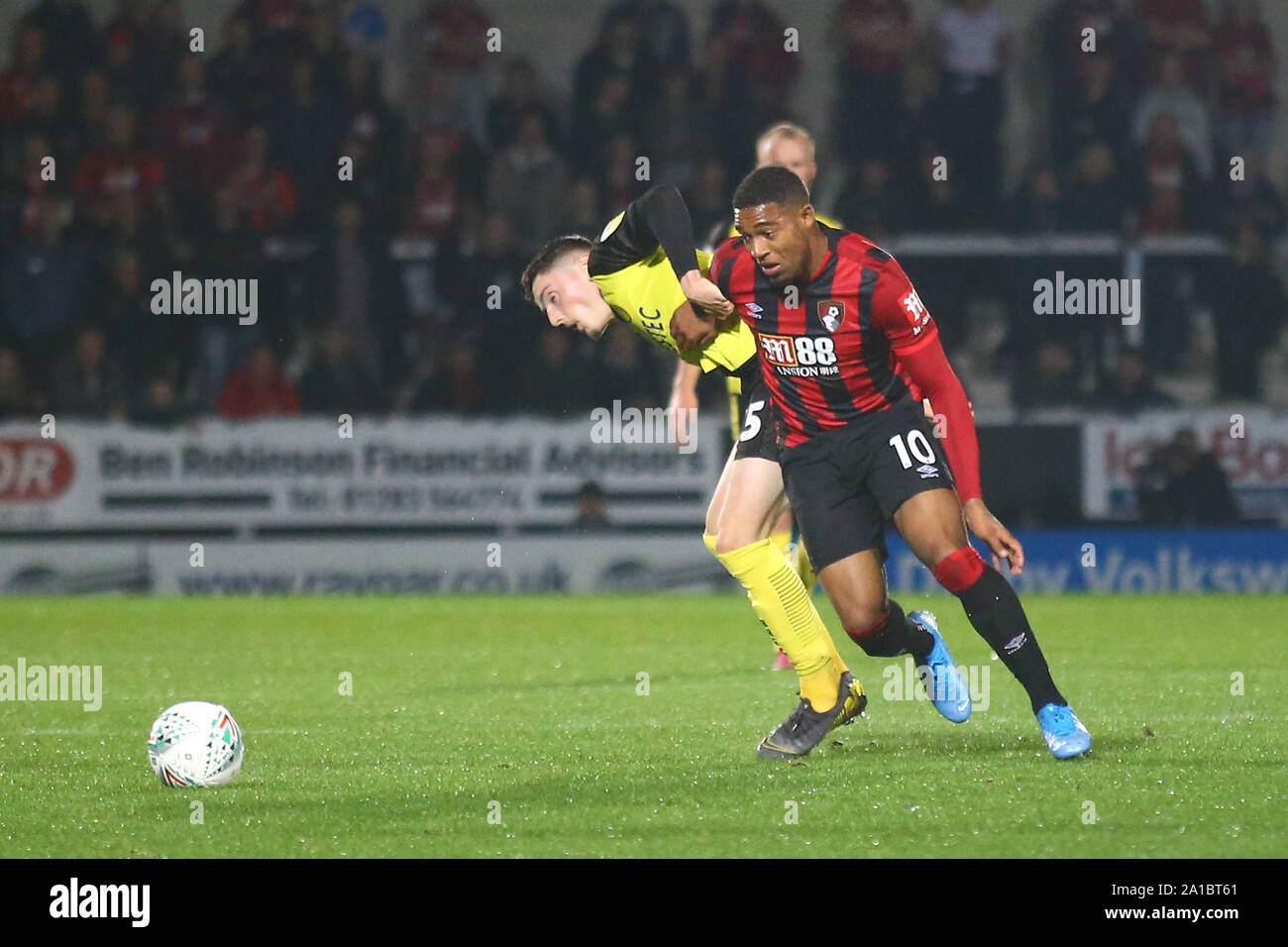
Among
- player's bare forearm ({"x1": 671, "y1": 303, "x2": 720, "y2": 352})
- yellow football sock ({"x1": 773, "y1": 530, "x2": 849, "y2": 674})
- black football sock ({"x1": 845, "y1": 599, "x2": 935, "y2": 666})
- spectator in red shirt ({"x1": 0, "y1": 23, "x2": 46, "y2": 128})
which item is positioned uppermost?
spectator in red shirt ({"x1": 0, "y1": 23, "x2": 46, "y2": 128})

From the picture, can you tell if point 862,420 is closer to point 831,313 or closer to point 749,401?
point 831,313

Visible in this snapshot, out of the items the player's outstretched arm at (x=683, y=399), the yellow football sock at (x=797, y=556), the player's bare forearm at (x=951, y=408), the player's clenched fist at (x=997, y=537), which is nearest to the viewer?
the player's clenched fist at (x=997, y=537)

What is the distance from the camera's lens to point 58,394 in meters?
14.0

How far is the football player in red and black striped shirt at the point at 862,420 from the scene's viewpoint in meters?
5.62

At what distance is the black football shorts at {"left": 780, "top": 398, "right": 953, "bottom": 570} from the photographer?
5.85 metres

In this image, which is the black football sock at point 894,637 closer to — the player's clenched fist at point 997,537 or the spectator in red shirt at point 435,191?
the player's clenched fist at point 997,537

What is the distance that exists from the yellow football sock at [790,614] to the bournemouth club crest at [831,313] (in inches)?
36.0

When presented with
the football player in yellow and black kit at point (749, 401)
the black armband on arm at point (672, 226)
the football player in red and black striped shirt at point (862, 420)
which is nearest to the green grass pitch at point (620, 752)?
the football player in yellow and black kit at point (749, 401)

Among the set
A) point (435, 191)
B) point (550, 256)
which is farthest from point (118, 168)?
point (550, 256)

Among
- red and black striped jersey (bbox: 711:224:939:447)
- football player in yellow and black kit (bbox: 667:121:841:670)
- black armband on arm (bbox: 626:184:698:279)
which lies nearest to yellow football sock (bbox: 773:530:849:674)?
football player in yellow and black kit (bbox: 667:121:841:670)

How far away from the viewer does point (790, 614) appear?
6.27 m

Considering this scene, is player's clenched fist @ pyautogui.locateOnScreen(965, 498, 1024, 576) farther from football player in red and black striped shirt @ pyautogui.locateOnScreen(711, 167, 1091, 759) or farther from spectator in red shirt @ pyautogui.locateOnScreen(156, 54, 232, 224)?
spectator in red shirt @ pyautogui.locateOnScreen(156, 54, 232, 224)

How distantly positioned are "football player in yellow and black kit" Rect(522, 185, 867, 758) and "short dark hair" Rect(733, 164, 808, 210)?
336mm

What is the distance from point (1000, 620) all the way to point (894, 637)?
605 millimetres
